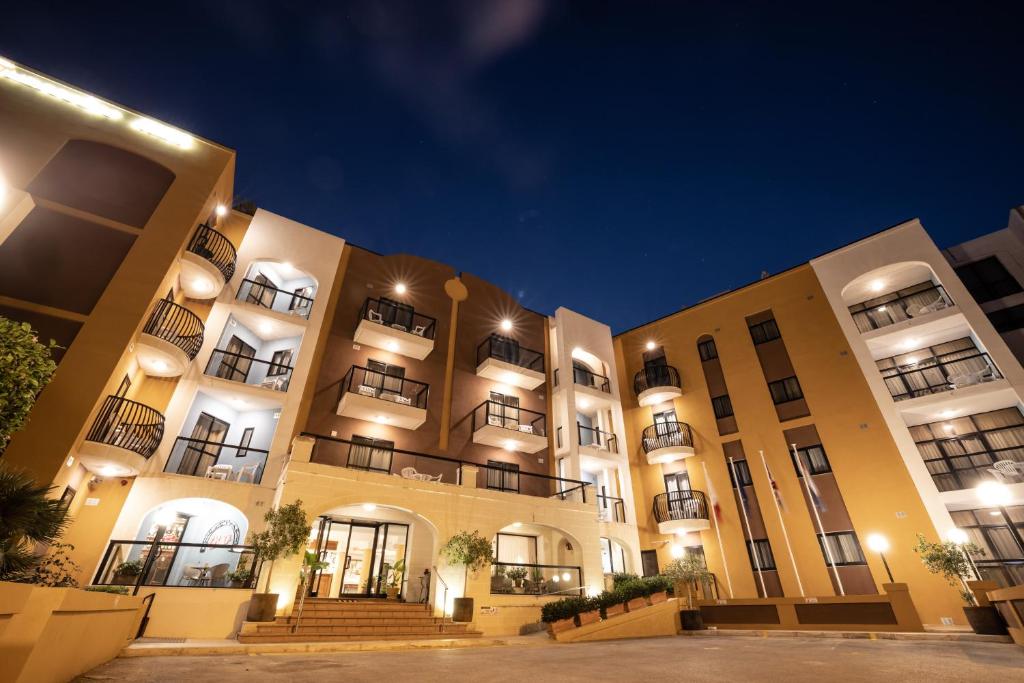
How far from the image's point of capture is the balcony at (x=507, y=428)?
1667cm

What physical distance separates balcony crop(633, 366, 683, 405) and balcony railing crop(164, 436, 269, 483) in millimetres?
15389

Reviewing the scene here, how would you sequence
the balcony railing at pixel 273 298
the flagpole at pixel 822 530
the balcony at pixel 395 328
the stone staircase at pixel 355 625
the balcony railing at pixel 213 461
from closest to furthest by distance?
the stone staircase at pixel 355 625 < the balcony railing at pixel 213 461 < the flagpole at pixel 822 530 < the balcony railing at pixel 273 298 < the balcony at pixel 395 328

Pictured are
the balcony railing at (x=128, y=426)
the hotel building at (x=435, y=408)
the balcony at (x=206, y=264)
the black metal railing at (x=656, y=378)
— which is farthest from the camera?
the black metal railing at (x=656, y=378)

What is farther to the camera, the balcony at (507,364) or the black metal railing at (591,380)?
the black metal railing at (591,380)

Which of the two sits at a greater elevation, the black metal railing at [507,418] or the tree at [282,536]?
the black metal railing at [507,418]

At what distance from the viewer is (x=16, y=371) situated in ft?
20.6

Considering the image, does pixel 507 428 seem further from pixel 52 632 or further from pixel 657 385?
pixel 52 632

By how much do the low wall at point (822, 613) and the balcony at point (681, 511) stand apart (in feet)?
9.53

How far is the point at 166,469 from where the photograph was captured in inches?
474

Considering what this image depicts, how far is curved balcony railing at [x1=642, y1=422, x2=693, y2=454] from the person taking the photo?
18844 millimetres

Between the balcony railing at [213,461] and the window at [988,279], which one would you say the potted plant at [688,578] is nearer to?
the balcony railing at [213,461]

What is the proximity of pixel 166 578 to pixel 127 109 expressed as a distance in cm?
1362

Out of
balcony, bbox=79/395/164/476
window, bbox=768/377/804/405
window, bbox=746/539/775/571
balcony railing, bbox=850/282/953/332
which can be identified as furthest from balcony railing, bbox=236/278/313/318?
balcony railing, bbox=850/282/953/332

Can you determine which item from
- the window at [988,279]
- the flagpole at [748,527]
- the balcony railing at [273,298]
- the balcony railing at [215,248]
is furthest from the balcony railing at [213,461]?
the window at [988,279]
